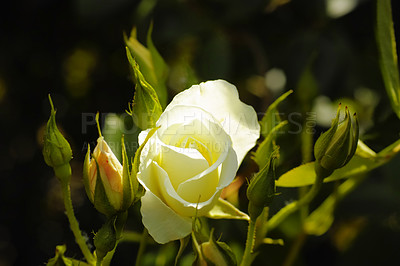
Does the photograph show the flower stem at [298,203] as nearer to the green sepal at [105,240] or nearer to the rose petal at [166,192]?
the rose petal at [166,192]

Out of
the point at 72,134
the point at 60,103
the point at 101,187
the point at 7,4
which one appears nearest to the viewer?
the point at 101,187

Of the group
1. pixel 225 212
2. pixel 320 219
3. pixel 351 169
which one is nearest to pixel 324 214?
pixel 320 219

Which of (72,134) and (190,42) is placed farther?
(190,42)

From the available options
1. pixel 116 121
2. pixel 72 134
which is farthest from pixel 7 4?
pixel 116 121

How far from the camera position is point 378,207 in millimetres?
1164

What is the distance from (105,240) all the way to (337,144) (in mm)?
310

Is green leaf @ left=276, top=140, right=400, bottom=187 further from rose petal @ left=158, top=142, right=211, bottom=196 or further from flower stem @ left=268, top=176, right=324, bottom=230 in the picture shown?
rose petal @ left=158, top=142, right=211, bottom=196

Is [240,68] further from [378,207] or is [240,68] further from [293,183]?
[293,183]

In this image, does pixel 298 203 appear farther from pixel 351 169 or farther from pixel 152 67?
pixel 152 67

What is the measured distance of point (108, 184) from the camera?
0.65 metres

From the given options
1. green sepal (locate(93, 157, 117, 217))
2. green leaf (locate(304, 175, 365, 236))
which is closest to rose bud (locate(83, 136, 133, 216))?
green sepal (locate(93, 157, 117, 217))

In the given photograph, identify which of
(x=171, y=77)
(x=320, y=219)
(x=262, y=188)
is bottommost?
(x=171, y=77)

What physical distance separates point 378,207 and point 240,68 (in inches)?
27.0

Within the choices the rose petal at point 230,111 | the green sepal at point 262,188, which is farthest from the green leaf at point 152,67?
the green sepal at point 262,188
